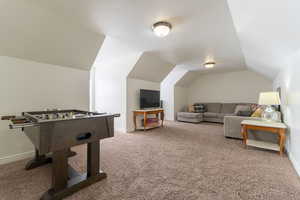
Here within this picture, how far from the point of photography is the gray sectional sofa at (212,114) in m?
5.70

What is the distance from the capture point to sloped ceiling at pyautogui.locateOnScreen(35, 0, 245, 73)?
1.76 m

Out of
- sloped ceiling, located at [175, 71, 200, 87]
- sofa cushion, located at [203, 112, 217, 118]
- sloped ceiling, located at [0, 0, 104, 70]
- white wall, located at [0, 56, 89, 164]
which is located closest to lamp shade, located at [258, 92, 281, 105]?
sofa cushion, located at [203, 112, 217, 118]

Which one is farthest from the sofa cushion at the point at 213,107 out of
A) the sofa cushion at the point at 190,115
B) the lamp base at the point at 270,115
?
the lamp base at the point at 270,115

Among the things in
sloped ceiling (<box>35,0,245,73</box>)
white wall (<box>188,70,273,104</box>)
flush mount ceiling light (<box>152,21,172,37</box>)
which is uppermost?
sloped ceiling (<box>35,0,245,73</box>)

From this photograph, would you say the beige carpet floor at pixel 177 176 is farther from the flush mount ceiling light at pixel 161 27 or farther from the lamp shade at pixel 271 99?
the flush mount ceiling light at pixel 161 27

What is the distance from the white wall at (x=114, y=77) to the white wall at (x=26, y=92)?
4.44 ft

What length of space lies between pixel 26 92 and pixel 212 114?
6361 millimetres

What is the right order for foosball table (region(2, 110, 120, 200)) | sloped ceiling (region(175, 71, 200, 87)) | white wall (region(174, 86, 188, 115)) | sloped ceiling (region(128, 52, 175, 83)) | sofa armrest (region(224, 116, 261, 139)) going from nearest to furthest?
foosball table (region(2, 110, 120, 200)) → sofa armrest (region(224, 116, 261, 139)) → sloped ceiling (region(128, 52, 175, 83)) → sloped ceiling (region(175, 71, 200, 87)) → white wall (region(174, 86, 188, 115))

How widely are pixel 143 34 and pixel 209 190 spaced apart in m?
2.82

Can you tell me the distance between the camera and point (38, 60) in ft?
8.37

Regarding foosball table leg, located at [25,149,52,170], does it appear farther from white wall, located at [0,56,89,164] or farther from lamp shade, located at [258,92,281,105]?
lamp shade, located at [258,92,281,105]

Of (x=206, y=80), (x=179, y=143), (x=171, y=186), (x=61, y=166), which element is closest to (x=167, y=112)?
(x=206, y=80)

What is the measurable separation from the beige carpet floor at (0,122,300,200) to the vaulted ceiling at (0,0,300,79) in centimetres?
187

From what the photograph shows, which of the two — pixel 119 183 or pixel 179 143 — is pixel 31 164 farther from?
pixel 179 143
